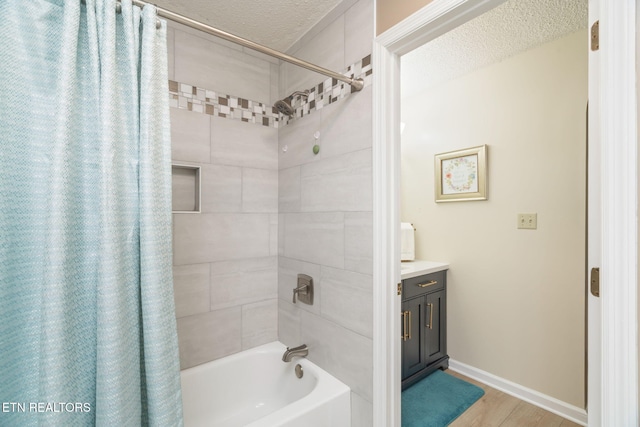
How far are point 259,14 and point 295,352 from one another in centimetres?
188

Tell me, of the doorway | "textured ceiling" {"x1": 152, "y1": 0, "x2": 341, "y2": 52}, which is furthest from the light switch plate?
"textured ceiling" {"x1": 152, "y1": 0, "x2": 341, "y2": 52}

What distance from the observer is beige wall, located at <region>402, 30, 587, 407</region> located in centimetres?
186

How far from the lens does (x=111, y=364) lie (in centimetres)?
83

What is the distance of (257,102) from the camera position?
74.6 inches

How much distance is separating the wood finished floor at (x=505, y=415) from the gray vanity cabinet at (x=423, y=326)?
38 centimetres

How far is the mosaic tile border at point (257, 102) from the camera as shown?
1.44m

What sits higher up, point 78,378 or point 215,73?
point 215,73

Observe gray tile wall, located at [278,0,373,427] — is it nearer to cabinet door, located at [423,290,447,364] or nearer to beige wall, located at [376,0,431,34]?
beige wall, located at [376,0,431,34]

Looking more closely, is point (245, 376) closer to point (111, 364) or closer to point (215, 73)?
point (111, 364)

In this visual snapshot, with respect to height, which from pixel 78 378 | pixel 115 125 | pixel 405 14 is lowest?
pixel 78 378

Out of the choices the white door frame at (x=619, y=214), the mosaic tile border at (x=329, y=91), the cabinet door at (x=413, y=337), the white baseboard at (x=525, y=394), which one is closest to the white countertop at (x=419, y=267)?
the cabinet door at (x=413, y=337)

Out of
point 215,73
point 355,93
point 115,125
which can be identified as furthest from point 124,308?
point 215,73

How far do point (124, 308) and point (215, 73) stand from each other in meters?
1.40

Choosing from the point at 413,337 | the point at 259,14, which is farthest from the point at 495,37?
the point at 413,337
